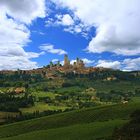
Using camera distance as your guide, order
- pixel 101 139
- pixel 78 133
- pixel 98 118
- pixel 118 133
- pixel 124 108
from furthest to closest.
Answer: pixel 124 108
pixel 98 118
pixel 78 133
pixel 101 139
pixel 118 133

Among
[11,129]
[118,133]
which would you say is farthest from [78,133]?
[11,129]

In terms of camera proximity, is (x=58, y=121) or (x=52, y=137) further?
(x=58, y=121)

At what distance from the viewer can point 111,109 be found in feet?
477

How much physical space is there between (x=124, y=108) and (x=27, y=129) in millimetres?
41389

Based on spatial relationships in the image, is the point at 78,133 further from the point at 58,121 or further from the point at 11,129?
the point at 11,129

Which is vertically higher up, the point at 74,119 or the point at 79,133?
the point at 74,119

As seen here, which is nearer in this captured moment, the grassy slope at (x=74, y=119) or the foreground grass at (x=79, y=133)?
the foreground grass at (x=79, y=133)

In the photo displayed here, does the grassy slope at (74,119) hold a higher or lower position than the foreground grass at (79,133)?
higher

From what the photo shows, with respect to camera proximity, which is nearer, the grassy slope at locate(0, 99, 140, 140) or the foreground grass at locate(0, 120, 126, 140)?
the foreground grass at locate(0, 120, 126, 140)

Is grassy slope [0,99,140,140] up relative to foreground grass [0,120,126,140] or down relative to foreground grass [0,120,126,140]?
up

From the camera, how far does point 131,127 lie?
80.1m

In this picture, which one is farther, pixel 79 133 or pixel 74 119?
pixel 74 119

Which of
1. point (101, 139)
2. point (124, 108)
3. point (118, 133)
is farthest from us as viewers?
point (124, 108)

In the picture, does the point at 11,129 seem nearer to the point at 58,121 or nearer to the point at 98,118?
the point at 58,121
